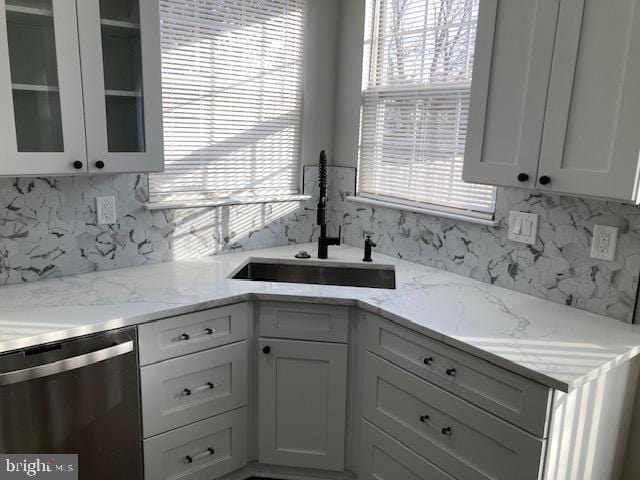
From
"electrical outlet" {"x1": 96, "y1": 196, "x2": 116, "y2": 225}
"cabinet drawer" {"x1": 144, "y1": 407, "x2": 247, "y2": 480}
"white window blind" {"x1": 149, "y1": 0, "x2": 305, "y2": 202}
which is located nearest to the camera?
"cabinet drawer" {"x1": 144, "y1": 407, "x2": 247, "y2": 480}

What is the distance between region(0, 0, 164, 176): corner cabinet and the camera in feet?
5.62

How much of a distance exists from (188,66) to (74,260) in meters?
1.02

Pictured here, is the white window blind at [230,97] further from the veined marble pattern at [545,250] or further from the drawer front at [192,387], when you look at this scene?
the drawer front at [192,387]

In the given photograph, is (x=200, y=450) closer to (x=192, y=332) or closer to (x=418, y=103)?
Result: (x=192, y=332)

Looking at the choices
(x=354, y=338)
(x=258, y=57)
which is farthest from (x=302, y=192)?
(x=354, y=338)

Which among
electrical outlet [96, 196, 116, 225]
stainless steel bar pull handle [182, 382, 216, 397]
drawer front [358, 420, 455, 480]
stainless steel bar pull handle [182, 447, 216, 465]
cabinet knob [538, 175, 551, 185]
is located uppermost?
cabinet knob [538, 175, 551, 185]

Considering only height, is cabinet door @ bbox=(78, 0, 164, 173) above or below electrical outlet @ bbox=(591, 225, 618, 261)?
above

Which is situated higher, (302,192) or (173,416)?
(302,192)

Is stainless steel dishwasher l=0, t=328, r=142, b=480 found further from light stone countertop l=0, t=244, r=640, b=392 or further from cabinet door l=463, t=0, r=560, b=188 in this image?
cabinet door l=463, t=0, r=560, b=188

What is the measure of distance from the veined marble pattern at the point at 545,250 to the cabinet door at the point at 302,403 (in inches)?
29.7

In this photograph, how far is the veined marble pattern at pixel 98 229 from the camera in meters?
2.06

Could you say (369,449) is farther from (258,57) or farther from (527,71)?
(258,57)

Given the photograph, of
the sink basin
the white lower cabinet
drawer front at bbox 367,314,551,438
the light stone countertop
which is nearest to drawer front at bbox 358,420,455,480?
the white lower cabinet

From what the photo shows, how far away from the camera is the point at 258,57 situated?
2617mm
